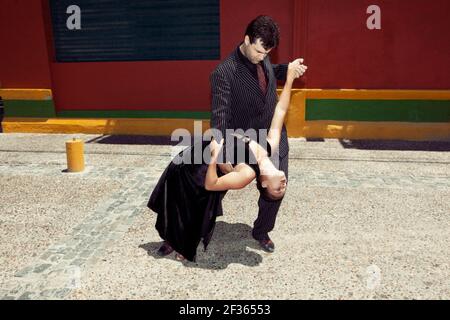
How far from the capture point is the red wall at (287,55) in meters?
8.70

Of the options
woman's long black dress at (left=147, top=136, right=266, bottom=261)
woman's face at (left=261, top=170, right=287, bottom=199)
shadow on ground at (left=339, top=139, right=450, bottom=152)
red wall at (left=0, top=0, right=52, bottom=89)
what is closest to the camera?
woman's face at (left=261, top=170, right=287, bottom=199)

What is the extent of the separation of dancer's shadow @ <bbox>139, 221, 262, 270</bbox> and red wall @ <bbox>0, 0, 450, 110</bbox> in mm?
5550

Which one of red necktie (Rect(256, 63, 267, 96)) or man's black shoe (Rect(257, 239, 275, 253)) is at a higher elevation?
red necktie (Rect(256, 63, 267, 96))

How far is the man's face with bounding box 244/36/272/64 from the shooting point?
3.14 metres

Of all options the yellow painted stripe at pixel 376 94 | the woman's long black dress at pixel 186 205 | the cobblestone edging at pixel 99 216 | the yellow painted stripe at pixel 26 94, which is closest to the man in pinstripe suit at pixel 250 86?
the woman's long black dress at pixel 186 205

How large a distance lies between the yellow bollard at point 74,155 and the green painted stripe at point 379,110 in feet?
17.0

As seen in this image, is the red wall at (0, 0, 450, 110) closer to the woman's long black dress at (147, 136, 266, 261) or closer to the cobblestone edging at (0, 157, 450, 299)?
the cobblestone edging at (0, 157, 450, 299)

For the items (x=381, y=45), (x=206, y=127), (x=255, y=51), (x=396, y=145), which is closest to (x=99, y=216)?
(x=255, y=51)

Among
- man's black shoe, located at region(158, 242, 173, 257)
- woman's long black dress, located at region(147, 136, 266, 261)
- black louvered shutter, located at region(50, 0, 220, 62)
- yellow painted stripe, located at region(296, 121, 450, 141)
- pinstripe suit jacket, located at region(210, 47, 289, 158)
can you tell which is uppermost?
black louvered shutter, located at region(50, 0, 220, 62)

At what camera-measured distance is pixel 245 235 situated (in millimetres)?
4492

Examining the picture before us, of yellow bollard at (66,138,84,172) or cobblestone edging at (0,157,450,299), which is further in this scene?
yellow bollard at (66,138,84,172)

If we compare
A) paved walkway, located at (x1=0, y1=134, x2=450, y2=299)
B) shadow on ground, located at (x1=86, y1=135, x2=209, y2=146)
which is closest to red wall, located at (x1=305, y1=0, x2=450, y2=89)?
paved walkway, located at (x1=0, y1=134, x2=450, y2=299)

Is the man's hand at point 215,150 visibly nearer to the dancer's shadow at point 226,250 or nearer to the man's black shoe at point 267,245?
the dancer's shadow at point 226,250

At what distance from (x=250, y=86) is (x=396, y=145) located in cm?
628
